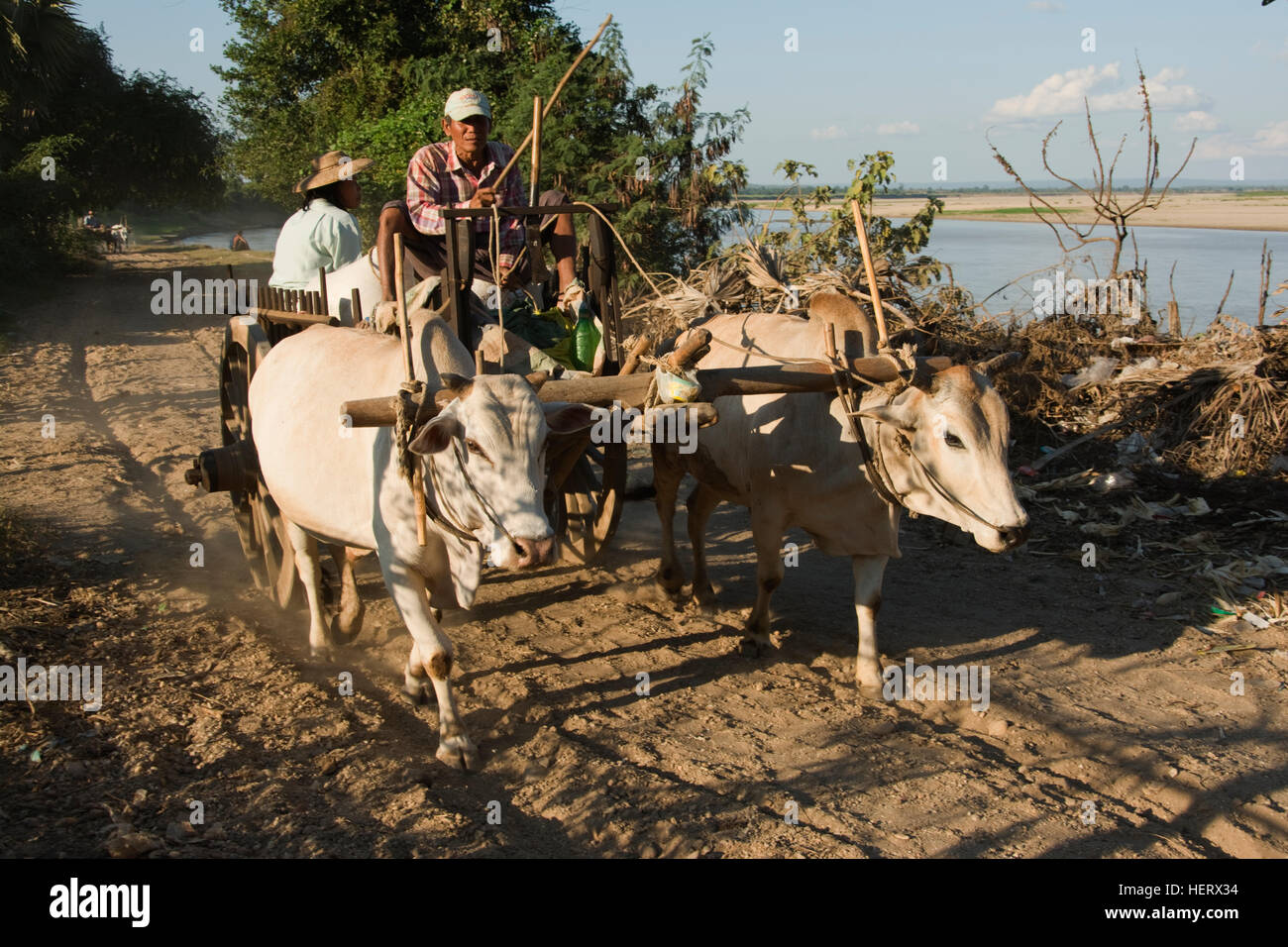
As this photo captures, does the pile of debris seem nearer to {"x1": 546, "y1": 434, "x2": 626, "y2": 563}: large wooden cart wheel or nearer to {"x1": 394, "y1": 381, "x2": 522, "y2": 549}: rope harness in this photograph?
{"x1": 546, "y1": 434, "x2": 626, "y2": 563}: large wooden cart wheel

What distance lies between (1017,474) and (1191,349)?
5.73ft

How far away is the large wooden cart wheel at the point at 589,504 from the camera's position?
5.85m

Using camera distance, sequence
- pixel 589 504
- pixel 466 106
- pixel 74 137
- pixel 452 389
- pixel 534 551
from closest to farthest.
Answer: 1. pixel 534 551
2. pixel 452 389
3. pixel 466 106
4. pixel 589 504
5. pixel 74 137

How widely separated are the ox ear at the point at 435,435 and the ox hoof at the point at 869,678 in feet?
7.93

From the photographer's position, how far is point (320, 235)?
7.00 meters

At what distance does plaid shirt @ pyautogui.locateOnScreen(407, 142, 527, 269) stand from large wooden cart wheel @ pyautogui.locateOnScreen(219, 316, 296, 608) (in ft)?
3.69

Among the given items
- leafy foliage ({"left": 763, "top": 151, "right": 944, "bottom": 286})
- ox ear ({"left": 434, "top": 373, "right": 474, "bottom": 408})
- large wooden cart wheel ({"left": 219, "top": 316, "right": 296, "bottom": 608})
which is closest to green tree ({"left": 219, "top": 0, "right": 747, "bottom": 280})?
leafy foliage ({"left": 763, "top": 151, "right": 944, "bottom": 286})

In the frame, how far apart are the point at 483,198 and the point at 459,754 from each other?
2694mm

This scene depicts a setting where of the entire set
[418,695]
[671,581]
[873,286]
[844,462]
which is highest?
[873,286]

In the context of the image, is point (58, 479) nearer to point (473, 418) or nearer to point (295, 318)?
point (295, 318)

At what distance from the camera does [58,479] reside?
8.02m

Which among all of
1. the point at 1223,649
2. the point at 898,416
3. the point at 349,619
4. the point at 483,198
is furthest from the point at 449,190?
the point at 1223,649

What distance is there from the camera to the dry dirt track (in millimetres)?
3775

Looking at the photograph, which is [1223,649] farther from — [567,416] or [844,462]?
[567,416]
